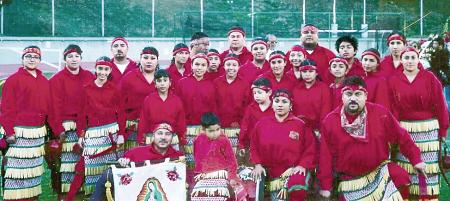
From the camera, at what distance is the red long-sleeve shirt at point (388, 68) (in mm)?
5617

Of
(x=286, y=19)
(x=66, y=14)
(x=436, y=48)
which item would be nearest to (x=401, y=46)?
(x=436, y=48)

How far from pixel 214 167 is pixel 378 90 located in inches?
63.5

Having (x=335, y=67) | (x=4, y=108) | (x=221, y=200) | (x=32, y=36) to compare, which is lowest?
(x=221, y=200)

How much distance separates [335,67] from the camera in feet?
18.4

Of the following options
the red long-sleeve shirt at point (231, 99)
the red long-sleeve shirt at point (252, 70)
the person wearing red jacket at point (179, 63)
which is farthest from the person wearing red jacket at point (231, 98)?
the person wearing red jacket at point (179, 63)

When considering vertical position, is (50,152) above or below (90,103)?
below

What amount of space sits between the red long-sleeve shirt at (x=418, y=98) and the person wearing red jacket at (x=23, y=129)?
3.32 m

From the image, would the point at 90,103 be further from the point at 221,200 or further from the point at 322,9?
the point at 322,9

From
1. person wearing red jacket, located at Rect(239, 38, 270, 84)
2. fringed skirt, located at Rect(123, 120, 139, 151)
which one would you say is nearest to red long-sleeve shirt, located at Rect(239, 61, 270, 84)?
person wearing red jacket, located at Rect(239, 38, 270, 84)

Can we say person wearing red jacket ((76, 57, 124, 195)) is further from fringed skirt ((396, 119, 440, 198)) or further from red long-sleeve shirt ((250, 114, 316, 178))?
fringed skirt ((396, 119, 440, 198))

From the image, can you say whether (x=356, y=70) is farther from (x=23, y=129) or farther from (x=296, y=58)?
(x=23, y=129)

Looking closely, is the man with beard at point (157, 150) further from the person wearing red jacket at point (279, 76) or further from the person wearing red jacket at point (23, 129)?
the person wearing red jacket at point (279, 76)

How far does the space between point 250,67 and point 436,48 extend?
17.7 feet

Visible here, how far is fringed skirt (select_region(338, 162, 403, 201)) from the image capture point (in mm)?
4625
